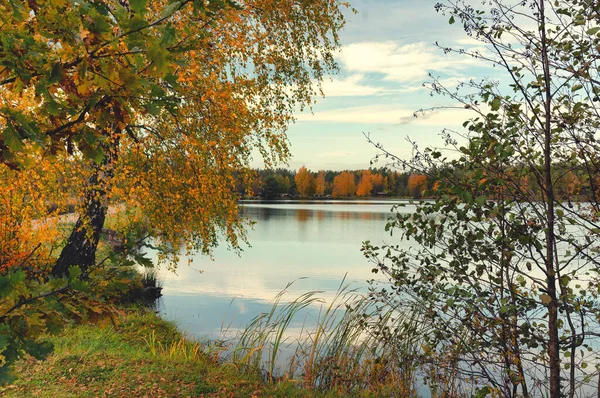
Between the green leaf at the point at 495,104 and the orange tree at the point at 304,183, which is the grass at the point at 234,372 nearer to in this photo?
the green leaf at the point at 495,104

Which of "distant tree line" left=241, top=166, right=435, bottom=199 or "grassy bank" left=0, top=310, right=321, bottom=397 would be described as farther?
"distant tree line" left=241, top=166, right=435, bottom=199

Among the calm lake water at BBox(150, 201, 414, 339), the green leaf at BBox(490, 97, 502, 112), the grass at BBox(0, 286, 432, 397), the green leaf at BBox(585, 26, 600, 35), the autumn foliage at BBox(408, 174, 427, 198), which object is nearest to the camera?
the green leaf at BBox(585, 26, 600, 35)

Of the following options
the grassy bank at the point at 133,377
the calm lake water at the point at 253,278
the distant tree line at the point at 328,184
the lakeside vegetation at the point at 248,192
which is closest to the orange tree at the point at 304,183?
the distant tree line at the point at 328,184

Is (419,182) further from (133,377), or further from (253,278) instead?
(253,278)

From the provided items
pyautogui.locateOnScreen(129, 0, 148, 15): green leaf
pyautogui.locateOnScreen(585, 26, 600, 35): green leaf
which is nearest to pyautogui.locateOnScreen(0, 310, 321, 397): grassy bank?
pyautogui.locateOnScreen(129, 0, 148, 15): green leaf

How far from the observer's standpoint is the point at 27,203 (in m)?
9.42

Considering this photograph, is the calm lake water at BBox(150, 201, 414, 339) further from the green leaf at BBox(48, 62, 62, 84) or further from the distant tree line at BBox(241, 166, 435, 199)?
the distant tree line at BBox(241, 166, 435, 199)

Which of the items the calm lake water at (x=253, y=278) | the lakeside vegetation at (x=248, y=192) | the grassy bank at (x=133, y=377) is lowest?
the calm lake water at (x=253, y=278)

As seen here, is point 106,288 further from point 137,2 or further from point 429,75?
point 429,75

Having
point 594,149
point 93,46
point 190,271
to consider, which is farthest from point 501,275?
point 190,271

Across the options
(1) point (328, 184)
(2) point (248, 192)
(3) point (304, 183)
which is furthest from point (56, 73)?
(1) point (328, 184)

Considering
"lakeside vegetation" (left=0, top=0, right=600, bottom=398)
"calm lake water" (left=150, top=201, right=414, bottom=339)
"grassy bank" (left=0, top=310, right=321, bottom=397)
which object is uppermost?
"lakeside vegetation" (left=0, top=0, right=600, bottom=398)

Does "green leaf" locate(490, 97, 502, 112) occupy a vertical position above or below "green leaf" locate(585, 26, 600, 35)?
below

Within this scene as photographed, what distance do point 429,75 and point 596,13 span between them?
1.41 m
